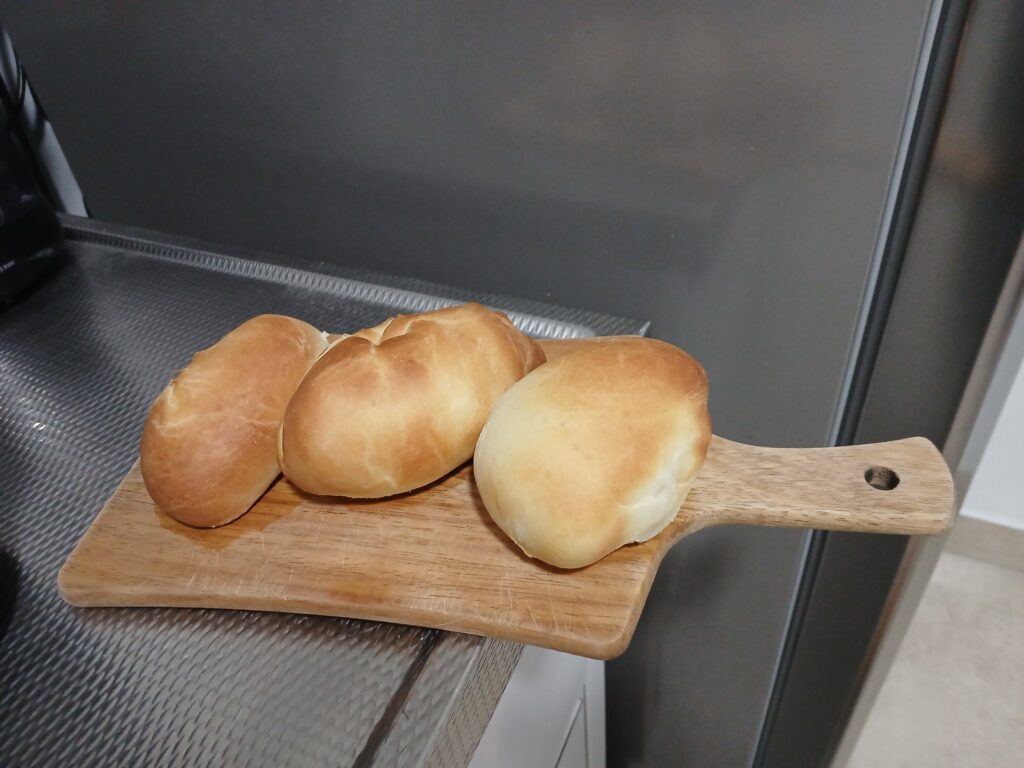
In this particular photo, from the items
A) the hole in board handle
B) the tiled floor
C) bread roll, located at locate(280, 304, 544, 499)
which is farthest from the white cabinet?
the tiled floor

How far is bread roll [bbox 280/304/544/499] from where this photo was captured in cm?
49

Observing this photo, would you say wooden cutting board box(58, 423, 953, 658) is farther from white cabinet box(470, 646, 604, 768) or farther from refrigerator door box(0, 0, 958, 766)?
refrigerator door box(0, 0, 958, 766)

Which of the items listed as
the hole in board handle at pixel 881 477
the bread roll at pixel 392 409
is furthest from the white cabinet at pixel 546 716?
the hole in board handle at pixel 881 477

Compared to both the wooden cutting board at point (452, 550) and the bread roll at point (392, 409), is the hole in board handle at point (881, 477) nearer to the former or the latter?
the wooden cutting board at point (452, 550)

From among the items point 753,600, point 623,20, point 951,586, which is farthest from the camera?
point 951,586

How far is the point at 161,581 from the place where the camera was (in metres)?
0.50

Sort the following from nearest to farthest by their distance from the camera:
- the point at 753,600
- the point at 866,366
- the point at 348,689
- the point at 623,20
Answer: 1. the point at 348,689
2. the point at 623,20
3. the point at 866,366
4. the point at 753,600

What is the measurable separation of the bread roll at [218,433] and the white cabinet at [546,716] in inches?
9.1

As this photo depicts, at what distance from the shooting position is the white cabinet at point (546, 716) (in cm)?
55

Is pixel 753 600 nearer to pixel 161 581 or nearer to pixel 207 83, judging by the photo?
pixel 161 581

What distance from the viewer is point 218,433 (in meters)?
0.51

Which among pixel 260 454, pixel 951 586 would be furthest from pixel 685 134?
pixel 951 586

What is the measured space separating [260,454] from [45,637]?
179 millimetres

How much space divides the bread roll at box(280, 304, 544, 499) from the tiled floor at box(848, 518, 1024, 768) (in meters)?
1.11
